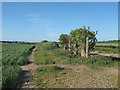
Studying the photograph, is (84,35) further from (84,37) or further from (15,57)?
(15,57)

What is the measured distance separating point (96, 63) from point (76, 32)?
406cm

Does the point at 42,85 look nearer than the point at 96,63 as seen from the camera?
Yes

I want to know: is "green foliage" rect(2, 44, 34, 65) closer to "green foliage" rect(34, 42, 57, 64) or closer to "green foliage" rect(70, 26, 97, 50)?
"green foliage" rect(34, 42, 57, 64)

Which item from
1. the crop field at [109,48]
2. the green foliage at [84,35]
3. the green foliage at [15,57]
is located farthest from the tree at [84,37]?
the crop field at [109,48]

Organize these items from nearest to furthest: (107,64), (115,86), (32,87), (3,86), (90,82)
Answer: (3,86) → (32,87) → (115,86) → (90,82) → (107,64)

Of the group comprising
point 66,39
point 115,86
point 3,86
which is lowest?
point 115,86

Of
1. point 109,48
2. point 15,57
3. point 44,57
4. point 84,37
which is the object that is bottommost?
point 44,57

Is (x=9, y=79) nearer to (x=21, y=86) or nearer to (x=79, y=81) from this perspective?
(x=21, y=86)

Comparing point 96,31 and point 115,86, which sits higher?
point 96,31

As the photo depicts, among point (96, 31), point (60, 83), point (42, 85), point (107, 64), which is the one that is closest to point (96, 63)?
point (107, 64)

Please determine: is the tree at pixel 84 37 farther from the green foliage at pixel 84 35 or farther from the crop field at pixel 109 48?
the crop field at pixel 109 48

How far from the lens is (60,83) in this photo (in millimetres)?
5586

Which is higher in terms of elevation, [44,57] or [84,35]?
[84,35]

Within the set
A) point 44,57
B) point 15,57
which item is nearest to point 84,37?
point 44,57
